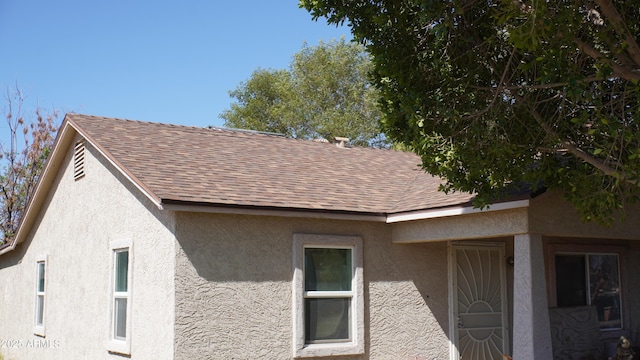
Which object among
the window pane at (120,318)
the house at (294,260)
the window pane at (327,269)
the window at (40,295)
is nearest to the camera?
the house at (294,260)

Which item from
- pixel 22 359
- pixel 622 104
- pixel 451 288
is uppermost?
pixel 622 104

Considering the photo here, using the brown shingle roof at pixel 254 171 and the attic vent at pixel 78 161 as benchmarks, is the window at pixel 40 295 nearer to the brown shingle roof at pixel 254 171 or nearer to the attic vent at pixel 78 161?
the attic vent at pixel 78 161

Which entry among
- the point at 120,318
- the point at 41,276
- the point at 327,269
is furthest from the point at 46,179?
the point at 327,269

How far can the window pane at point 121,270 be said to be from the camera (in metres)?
11.5

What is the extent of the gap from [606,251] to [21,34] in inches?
851

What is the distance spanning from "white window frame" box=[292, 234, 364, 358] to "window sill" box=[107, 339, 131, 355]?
106 inches

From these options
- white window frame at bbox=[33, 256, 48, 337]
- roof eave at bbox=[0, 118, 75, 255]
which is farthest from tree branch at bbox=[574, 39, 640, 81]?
white window frame at bbox=[33, 256, 48, 337]

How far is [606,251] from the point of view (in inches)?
535

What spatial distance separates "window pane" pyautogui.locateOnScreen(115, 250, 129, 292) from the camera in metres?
11.5

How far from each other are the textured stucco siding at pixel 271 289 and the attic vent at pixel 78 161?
16.0 ft

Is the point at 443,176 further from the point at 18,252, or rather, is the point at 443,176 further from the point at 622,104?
the point at 18,252

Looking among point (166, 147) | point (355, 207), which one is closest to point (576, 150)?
point (355, 207)

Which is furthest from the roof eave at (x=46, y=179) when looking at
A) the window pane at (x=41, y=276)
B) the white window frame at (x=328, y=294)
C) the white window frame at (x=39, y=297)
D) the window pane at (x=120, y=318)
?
the white window frame at (x=328, y=294)

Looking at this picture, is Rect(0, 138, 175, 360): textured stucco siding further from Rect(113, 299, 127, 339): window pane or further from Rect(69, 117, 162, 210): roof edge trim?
Rect(69, 117, 162, 210): roof edge trim
